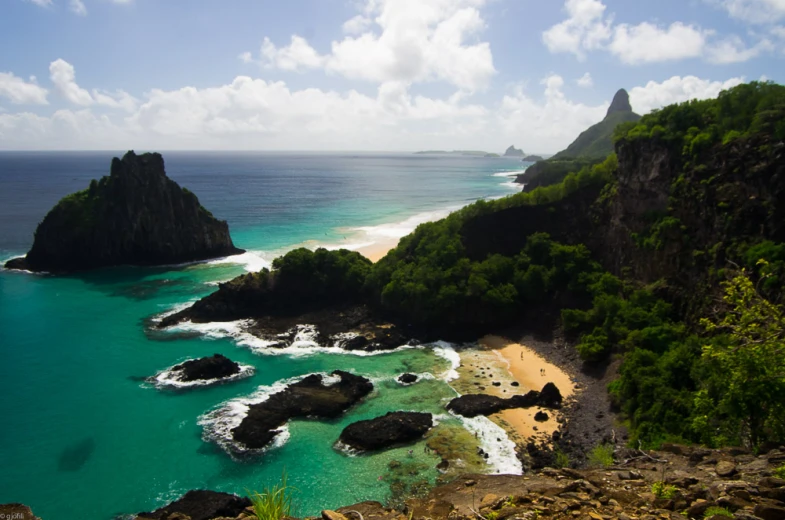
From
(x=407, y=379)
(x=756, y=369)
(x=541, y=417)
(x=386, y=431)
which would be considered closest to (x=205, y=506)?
(x=386, y=431)

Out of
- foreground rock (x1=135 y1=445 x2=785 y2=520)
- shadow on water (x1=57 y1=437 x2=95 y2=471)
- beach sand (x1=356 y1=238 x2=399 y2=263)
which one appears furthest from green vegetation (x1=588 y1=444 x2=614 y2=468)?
beach sand (x1=356 y1=238 x2=399 y2=263)

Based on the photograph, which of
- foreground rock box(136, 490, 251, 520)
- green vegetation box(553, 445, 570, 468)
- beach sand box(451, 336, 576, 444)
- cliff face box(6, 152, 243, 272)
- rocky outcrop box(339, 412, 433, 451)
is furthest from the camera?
cliff face box(6, 152, 243, 272)

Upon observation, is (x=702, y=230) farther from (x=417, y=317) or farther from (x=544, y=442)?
(x=417, y=317)

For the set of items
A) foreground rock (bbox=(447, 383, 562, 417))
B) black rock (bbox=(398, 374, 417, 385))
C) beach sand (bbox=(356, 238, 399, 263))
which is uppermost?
beach sand (bbox=(356, 238, 399, 263))

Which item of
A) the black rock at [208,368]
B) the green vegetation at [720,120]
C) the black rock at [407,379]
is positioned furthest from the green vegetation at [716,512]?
the black rock at [208,368]

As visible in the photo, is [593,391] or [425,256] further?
[425,256]

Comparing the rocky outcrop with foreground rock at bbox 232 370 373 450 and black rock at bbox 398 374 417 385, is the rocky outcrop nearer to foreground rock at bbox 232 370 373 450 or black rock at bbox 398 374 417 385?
foreground rock at bbox 232 370 373 450

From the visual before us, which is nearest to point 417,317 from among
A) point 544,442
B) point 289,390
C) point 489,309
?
point 489,309
